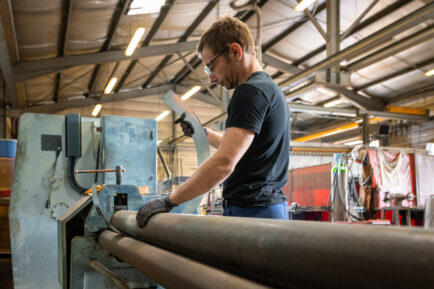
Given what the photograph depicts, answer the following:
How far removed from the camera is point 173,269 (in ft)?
2.92

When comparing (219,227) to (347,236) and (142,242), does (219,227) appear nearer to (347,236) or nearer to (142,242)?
(347,236)

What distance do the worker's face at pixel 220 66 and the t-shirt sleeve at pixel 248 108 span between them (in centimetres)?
20

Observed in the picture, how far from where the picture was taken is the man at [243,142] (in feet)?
3.55

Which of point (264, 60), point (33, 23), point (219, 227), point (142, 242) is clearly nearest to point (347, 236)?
point (219, 227)

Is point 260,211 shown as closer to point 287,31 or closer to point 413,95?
point 287,31

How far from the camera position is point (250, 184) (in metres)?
1.23

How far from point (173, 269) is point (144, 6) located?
6.04 m

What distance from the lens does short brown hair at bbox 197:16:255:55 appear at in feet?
4.15

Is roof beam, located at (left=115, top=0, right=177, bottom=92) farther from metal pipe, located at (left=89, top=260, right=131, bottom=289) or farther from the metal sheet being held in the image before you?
metal pipe, located at (left=89, top=260, right=131, bottom=289)

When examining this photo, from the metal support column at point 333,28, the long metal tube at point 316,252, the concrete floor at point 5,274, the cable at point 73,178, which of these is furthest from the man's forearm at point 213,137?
the metal support column at point 333,28

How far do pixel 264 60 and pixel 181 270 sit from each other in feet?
27.3

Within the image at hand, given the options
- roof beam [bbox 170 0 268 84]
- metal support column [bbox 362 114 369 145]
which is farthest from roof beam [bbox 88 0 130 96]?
metal support column [bbox 362 114 369 145]

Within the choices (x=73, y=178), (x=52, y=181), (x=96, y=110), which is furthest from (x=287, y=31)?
(x=52, y=181)

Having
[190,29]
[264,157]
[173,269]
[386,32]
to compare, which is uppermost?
[190,29]
